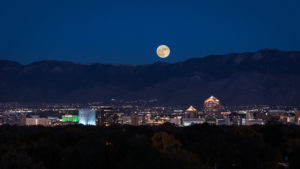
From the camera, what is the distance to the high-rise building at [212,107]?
137m

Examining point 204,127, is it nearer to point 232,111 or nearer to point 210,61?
point 232,111

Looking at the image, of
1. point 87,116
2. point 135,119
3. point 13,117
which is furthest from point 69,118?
point 135,119

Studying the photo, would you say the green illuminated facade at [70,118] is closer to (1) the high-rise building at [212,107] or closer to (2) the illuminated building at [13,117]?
(2) the illuminated building at [13,117]

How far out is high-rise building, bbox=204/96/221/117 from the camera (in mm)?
136875

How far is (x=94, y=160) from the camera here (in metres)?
28.6

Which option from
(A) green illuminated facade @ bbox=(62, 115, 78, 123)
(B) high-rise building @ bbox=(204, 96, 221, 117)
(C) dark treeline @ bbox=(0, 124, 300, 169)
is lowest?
(C) dark treeline @ bbox=(0, 124, 300, 169)

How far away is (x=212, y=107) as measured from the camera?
465 feet

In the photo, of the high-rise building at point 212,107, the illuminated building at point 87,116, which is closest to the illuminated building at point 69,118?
the illuminated building at point 87,116

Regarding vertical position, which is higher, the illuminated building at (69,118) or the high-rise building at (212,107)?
the high-rise building at (212,107)

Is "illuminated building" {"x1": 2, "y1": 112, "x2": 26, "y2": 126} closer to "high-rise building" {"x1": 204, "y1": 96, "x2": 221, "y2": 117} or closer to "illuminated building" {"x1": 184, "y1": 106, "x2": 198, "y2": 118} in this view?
"illuminated building" {"x1": 184, "y1": 106, "x2": 198, "y2": 118}

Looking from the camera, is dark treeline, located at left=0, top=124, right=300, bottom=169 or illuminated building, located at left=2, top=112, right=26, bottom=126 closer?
dark treeline, located at left=0, top=124, right=300, bottom=169

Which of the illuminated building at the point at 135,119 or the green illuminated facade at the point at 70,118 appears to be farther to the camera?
the green illuminated facade at the point at 70,118

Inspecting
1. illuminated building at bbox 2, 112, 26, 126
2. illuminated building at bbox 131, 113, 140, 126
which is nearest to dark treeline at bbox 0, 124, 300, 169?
illuminated building at bbox 131, 113, 140, 126

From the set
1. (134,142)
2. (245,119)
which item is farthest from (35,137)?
(245,119)
